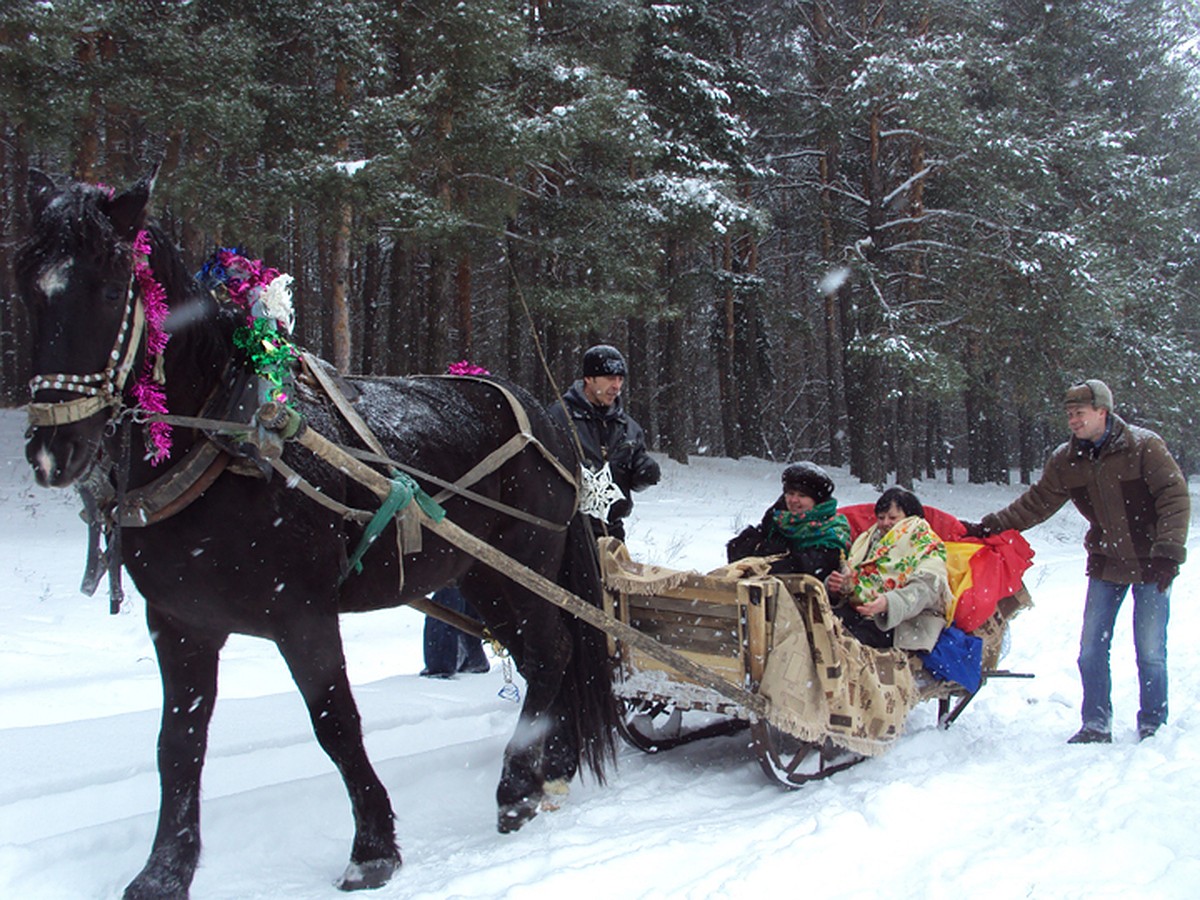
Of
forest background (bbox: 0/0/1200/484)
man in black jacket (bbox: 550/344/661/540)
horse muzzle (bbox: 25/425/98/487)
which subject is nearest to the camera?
horse muzzle (bbox: 25/425/98/487)

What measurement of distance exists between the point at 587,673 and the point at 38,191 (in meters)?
2.89

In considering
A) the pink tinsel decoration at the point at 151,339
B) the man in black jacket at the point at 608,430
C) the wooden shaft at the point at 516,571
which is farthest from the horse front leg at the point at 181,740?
the man in black jacket at the point at 608,430

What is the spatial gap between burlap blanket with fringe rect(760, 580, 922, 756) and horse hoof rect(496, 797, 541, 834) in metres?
1.07

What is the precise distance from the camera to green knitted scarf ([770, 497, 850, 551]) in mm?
4691

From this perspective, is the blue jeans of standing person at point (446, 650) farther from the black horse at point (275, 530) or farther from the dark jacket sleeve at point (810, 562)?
the dark jacket sleeve at point (810, 562)

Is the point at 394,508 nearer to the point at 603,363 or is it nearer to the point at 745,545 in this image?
the point at 603,363

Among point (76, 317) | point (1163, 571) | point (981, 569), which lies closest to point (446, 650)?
point (981, 569)

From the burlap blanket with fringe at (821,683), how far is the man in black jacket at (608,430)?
116cm

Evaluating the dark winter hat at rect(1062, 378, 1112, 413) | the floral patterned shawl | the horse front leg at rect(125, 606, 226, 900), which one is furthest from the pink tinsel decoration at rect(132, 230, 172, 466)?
the dark winter hat at rect(1062, 378, 1112, 413)

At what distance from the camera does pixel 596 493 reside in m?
4.43

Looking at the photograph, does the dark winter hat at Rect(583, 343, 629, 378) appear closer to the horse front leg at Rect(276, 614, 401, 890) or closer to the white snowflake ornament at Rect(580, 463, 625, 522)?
the white snowflake ornament at Rect(580, 463, 625, 522)

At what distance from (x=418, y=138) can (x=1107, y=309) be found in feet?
38.8

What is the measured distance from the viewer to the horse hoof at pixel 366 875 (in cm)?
308

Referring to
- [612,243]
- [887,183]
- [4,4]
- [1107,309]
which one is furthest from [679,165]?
[4,4]
